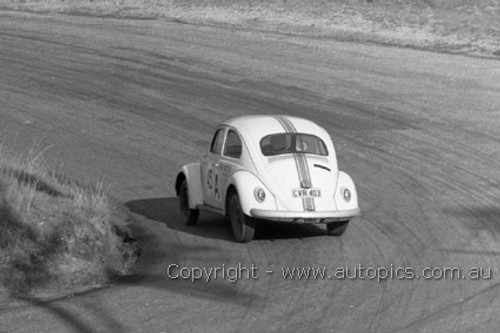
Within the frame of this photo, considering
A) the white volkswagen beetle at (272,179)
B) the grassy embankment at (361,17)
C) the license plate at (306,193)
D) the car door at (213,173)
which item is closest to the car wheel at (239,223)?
the white volkswagen beetle at (272,179)

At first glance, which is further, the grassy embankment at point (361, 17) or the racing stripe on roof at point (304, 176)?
the grassy embankment at point (361, 17)

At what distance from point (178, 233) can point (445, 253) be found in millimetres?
3811

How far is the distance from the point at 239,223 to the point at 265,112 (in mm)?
9405

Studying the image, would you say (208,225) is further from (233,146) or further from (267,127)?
(267,127)

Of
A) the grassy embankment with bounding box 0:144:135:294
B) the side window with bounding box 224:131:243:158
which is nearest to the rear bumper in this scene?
the side window with bounding box 224:131:243:158

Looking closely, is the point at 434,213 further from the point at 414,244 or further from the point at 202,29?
the point at 202,29

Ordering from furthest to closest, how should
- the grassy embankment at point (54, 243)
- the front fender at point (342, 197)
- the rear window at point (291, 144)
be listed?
the rear window at point (291, 144) < the front fender at point (342, 197) < the grassy embankment at point (54, 243)

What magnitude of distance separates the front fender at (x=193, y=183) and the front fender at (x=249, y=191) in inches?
46.4

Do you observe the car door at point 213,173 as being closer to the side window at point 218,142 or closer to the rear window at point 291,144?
the side window at point 218,142

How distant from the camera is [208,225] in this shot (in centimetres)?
1534

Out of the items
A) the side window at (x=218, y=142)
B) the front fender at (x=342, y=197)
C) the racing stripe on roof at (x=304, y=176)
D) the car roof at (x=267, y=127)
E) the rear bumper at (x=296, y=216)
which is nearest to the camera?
the rear bumper at (x=296, y=216)

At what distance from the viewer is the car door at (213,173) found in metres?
14.7

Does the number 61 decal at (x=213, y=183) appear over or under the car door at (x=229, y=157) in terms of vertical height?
under

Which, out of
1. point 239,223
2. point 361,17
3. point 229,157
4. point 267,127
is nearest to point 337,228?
point 239,223
